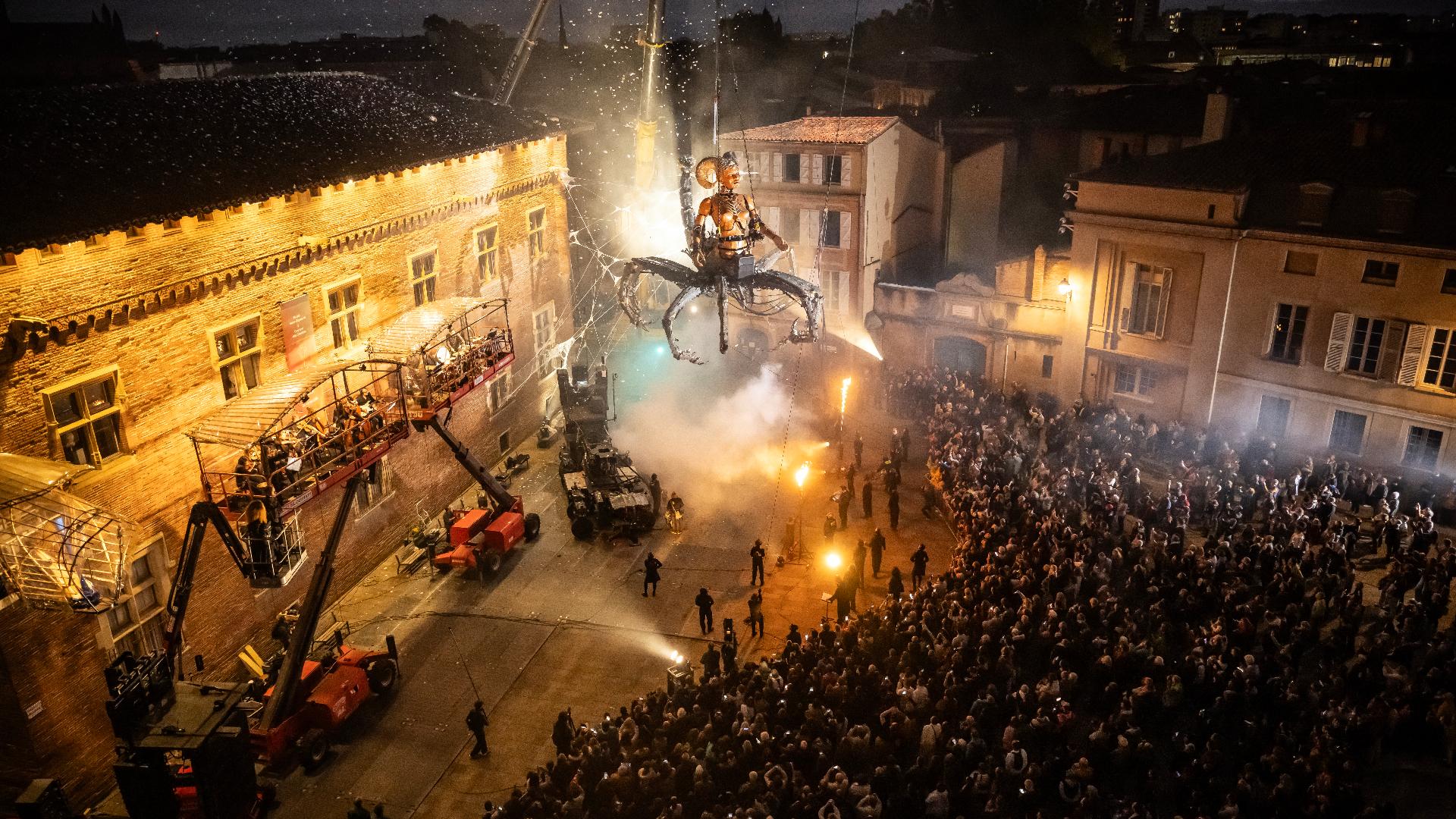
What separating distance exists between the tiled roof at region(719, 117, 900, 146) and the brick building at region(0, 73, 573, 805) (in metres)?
13.0

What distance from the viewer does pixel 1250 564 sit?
19484 mm

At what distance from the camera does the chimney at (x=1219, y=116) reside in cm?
3050

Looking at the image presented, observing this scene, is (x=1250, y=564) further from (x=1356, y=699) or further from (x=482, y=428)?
(x=482, y=428)

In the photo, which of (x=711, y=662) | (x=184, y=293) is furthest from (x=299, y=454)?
(x=711, y=662)

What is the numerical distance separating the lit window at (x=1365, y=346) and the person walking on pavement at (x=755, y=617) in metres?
18.2

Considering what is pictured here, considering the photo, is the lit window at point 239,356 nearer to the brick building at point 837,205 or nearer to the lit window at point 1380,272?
the brick building at point 837,205

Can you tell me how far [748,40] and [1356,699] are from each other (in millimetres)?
54497

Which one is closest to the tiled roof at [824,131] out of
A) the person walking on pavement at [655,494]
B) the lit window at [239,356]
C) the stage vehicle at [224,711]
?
the person walking on pavement at [655,494]

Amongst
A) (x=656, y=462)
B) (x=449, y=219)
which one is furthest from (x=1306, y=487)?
(x=449, y=219)

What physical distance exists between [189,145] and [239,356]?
4.34 metres

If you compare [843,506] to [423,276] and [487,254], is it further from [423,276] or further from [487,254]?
[487,254]

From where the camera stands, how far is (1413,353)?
25.2 meters

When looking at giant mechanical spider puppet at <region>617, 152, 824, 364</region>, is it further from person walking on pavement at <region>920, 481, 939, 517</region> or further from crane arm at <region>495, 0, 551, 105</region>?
crane arm at <region>495, 0, 551, 105</region>

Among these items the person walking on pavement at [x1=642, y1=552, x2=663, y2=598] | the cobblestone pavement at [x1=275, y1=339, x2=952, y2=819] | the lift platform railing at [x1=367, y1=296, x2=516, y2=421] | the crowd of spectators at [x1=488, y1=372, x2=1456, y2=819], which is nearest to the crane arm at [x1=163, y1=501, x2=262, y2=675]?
the cobblestone pavement at [x1=275, y1=339, x2=952, y2=819]
